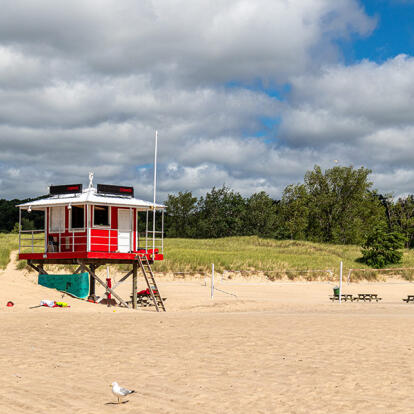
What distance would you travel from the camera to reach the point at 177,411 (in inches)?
285

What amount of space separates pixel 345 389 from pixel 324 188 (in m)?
81.0

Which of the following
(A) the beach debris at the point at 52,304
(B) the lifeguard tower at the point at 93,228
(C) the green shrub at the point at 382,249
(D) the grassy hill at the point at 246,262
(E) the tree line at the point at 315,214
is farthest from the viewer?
(E) the tree line at the point at 315,214

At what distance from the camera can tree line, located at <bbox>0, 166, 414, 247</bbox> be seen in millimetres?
82625

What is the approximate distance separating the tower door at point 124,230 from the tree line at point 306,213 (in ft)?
185

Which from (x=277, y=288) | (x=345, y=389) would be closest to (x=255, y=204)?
(x=277, y=288)

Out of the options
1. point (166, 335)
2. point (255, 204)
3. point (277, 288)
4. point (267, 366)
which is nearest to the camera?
point (267, 366)

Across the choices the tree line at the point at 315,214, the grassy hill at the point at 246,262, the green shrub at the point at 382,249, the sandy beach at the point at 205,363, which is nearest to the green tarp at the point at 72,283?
the sandy beach at the point at 205,363

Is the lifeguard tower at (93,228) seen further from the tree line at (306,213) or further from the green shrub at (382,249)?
the tree line at (306,213)

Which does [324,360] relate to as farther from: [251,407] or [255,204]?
[255,204]

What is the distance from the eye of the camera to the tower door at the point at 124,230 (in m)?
24.5

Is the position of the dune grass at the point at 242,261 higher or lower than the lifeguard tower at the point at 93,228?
lower

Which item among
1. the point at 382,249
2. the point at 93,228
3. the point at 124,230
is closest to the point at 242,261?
the point at 382,249

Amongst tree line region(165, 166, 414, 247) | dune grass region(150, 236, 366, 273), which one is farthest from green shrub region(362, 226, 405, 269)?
tree line region(165, 166, 414, 247)

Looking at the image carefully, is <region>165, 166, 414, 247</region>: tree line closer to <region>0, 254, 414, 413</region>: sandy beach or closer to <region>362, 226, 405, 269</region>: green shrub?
<region>362, 226, 405, 269</region>: green shrub
